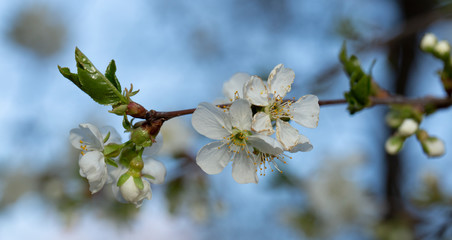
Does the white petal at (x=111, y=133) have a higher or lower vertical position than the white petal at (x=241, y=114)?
lower

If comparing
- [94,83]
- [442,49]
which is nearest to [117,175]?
[94,83]

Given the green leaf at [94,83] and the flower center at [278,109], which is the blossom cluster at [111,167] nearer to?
the green leaf at [94,83]

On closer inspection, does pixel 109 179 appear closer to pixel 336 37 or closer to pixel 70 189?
pixel 70 189

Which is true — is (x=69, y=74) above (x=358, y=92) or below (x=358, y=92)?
below

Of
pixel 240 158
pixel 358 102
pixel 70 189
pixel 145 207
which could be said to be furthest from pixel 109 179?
pixel 70 189

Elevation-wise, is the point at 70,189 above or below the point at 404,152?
below

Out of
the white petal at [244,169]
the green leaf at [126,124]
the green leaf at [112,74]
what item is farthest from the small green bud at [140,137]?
the white petal at [244,169]

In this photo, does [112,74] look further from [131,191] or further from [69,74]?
[131,191]
